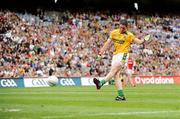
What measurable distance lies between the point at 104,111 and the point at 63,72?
30.0 metres

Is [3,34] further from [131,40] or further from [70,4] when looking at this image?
[131,40]

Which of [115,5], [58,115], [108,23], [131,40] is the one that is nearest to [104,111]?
[58,115]

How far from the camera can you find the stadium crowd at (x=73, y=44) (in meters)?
42.0

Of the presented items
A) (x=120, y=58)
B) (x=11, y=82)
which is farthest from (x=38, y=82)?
(x=120, y=58)

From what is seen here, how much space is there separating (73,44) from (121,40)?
2828cm

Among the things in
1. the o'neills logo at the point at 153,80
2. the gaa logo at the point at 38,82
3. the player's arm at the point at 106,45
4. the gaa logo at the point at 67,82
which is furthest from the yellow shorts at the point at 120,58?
the o'neills logo at the point at 153,80

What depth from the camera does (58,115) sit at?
1195 centimetres

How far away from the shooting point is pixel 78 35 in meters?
48.5

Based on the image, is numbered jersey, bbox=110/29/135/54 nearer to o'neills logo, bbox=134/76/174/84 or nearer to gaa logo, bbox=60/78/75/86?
gaa logo, bbox=60/78/75/86

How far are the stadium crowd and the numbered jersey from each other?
2204 cm

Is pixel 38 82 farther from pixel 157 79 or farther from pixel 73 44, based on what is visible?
pixel 157 79

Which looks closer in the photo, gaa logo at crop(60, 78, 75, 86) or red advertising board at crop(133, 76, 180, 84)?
gaa logo at crop(60, 78, 75, 86)

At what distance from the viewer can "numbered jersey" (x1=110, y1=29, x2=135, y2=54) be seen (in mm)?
18656

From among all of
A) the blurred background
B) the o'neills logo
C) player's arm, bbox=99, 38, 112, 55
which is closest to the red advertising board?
the o'neills logo
